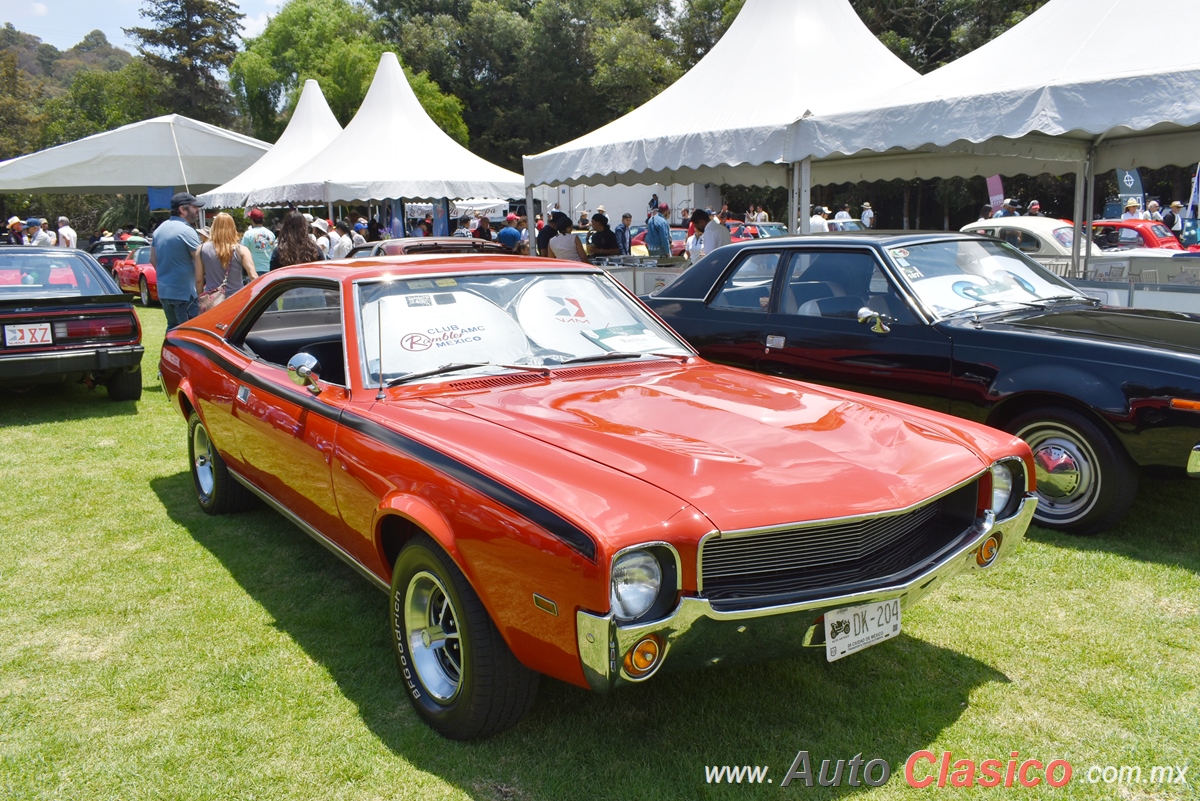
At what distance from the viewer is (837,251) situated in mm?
5496

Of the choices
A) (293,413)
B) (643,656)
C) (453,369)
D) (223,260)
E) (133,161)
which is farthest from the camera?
(133,161)

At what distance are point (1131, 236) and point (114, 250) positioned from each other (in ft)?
72.5

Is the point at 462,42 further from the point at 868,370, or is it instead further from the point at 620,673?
the point at 620,673

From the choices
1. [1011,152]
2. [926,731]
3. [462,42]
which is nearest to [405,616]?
[926,731]

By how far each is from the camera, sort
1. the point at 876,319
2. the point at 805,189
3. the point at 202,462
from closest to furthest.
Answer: the point at 876,319
the point at 202,462
the point at 805,189

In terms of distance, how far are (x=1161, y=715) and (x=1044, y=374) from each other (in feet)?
6.46

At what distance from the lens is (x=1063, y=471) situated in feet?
14.8

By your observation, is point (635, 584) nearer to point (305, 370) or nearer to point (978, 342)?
point (305, 370)

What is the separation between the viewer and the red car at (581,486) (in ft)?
7.51

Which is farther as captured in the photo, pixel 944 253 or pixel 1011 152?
pixel 1011 152

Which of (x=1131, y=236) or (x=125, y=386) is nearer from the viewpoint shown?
(x=125, y=386)

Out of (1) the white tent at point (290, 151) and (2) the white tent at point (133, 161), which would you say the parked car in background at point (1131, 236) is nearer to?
(1) the white tent at point (290, 151)

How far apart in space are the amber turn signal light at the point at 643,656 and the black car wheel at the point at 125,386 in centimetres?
730

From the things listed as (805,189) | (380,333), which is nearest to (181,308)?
(380,333)
